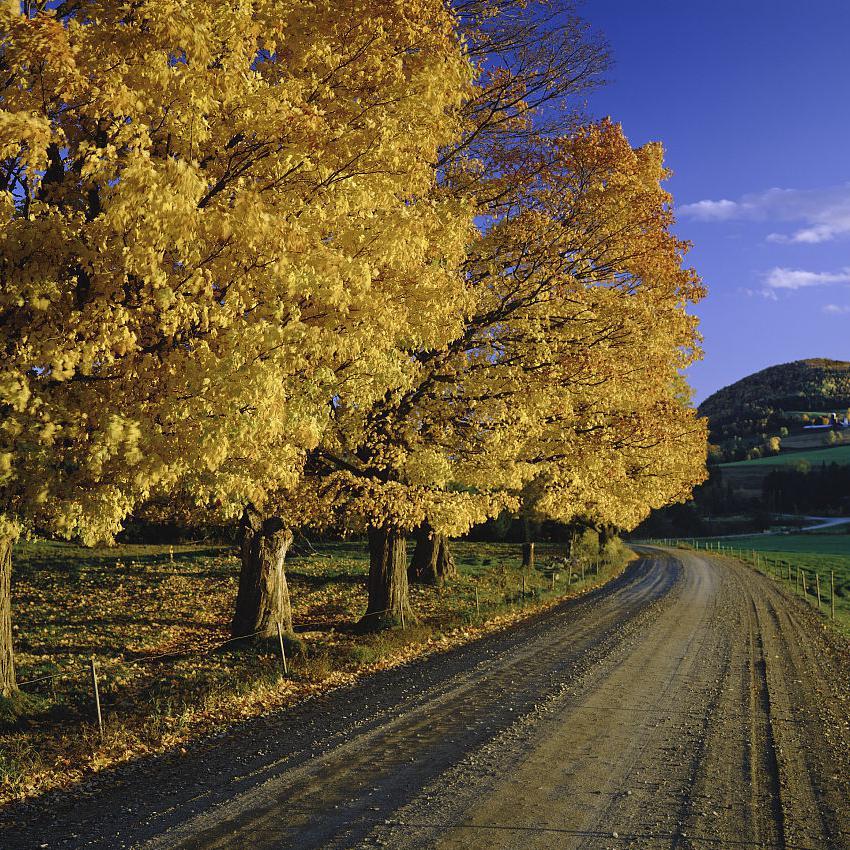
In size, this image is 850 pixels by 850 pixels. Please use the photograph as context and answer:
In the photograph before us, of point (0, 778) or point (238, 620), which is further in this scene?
point (238, 620)

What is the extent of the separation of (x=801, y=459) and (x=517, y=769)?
191 m

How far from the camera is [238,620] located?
15281 millimetres

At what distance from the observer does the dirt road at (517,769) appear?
6.35 metres

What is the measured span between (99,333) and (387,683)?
7948 millimetres

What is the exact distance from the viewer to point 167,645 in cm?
1600

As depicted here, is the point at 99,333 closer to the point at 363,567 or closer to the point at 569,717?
the point at 569,717

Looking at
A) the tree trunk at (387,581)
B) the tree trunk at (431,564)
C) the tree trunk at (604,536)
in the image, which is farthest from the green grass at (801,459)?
the tree trunk at (387,581)

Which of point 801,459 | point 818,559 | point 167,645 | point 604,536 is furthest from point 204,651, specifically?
point 801,459

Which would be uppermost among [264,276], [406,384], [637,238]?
[637,238]

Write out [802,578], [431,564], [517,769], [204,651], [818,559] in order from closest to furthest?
[517,769], [204,651], [431,564], [802,578], [818,559]

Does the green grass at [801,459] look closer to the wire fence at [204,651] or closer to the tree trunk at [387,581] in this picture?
the wire fence at [204,651]

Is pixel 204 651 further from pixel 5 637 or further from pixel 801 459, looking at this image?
pixel 801 459

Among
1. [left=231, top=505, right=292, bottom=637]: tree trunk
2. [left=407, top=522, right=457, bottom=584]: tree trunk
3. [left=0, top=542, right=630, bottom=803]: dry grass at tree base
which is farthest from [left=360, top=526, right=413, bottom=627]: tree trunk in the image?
[left=407, top=522, right=457, bottom=584]: tree trunk

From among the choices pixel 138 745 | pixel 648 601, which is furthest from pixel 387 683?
pixel 648 601
